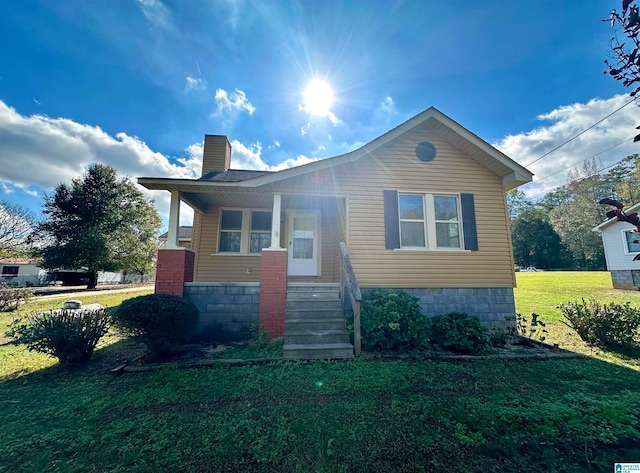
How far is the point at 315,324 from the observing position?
511 cm

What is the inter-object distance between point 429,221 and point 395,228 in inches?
37.1

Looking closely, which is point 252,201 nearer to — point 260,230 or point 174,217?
point 260,230

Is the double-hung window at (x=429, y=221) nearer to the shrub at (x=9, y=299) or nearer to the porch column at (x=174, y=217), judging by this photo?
the porch column at (x=174, y=217)

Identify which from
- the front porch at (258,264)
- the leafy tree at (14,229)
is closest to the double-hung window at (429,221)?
the front porch at (258,264)

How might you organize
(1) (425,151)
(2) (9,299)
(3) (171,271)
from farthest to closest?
(2) (9,299) < (1) (425,151) < (3) (171,271)

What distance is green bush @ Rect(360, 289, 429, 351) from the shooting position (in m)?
4.75

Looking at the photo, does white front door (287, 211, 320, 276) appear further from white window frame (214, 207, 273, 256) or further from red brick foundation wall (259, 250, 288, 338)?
red brick foundation wall (259, 250, 288, 338)

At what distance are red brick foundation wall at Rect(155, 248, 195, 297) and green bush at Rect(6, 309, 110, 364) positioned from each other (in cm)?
138

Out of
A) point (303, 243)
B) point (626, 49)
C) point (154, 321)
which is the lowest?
point (154, 321)

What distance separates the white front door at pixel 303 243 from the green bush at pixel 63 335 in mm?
4538

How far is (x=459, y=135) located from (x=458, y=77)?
317 centimetres

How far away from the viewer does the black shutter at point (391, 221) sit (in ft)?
21.0

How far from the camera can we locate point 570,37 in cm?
720

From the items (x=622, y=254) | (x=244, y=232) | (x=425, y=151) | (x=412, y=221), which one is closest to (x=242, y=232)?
(x=244, y=232)
